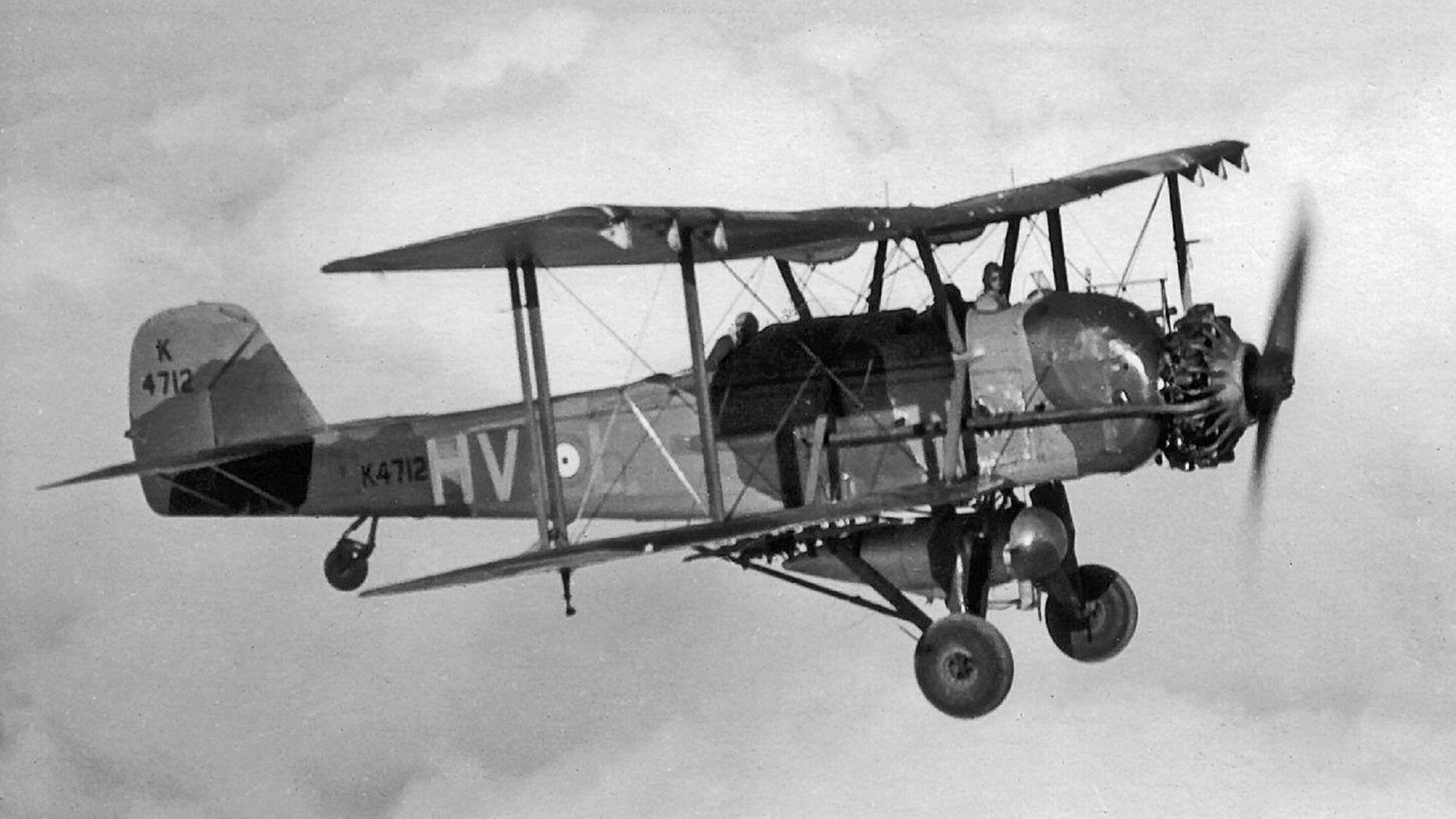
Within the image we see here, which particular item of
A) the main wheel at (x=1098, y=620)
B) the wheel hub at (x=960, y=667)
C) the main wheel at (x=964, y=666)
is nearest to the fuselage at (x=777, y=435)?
the main wheel at (x=964, y=666)

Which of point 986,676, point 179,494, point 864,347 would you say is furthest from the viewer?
point 179,494

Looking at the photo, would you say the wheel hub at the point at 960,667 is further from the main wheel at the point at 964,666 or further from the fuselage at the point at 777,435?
the fuselage at the point at 777,435

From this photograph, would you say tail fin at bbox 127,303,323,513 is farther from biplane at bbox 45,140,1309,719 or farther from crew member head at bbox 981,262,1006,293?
crew member head at bbox 981,262,1006,293

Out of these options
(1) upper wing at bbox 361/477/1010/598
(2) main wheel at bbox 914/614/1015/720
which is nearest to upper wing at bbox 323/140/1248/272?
(1) upper wing at bbox 361/477/1010/598

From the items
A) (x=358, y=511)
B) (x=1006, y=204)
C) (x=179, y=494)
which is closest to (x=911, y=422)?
(x=1006, y=204)

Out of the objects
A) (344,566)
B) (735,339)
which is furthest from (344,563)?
(735,339)

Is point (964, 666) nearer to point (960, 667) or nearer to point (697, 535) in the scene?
point (960, 667)

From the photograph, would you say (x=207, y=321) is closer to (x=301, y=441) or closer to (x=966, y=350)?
(x=301, y=441)
